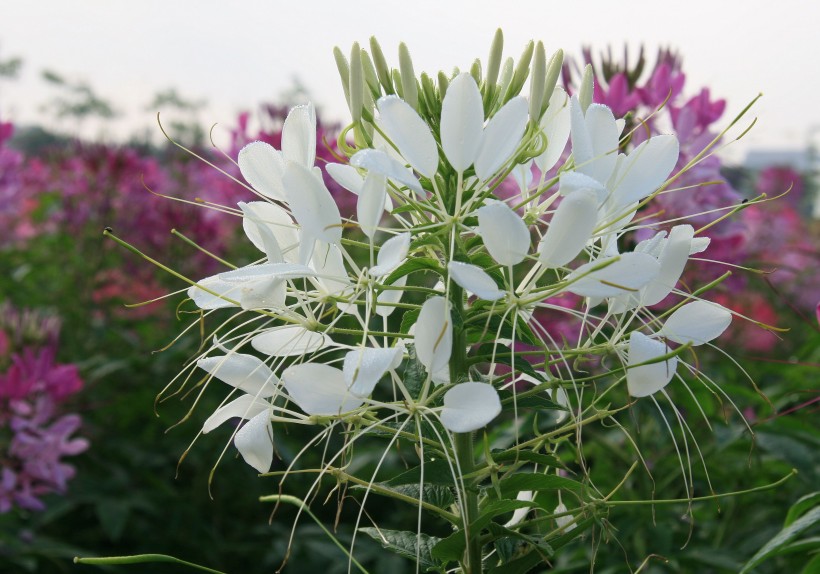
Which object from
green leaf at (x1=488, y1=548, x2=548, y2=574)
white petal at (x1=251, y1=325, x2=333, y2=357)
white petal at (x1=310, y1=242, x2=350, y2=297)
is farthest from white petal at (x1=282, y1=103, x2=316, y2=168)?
green leaf at (x1=488, y1=548, x2=548, y2=574)

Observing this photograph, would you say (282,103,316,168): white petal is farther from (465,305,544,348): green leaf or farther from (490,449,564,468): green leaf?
(490,449,564,468): green leaf

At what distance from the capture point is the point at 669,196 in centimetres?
218

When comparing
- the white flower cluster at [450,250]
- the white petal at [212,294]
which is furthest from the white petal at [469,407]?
the white petal at [212,294]

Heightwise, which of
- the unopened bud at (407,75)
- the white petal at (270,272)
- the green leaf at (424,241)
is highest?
the unopened bud at (407,75)

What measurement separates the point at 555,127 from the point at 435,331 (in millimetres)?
388

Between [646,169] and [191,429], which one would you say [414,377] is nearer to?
[646,169]

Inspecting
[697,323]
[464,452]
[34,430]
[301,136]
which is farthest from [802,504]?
[34,430]

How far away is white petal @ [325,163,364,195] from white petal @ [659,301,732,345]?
411 millimetres

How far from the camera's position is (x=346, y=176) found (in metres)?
0.98

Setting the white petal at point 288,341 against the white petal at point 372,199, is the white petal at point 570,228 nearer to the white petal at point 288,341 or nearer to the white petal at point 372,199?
the white petal at point 372,199

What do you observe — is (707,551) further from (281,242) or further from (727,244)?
(281,242)

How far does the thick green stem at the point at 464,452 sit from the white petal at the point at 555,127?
0.22 metres

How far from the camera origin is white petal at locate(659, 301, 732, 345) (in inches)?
38.3

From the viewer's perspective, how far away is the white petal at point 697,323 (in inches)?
38.3
